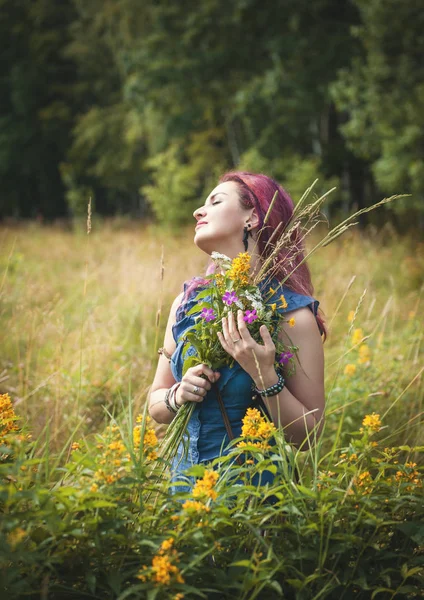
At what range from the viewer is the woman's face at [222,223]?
7.09ft

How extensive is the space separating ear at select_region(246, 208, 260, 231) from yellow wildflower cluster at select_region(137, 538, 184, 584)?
49.5 inches

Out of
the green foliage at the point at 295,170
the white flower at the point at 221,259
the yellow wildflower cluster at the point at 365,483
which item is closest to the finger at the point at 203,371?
the white flower at the point at 221,259

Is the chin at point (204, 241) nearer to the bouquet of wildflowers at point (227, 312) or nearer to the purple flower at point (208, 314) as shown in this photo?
the bouquet of wildflowers at point (227, 312)

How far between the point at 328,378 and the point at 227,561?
2.38 meters

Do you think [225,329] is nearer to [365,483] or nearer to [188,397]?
[188,397]

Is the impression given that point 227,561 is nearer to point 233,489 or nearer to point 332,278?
point 233,489

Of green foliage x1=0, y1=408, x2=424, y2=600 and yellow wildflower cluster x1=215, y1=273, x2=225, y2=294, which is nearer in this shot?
green foliage x1=0, y1=408, x2=424, y2=600

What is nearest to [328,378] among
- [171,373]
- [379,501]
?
[171,373]

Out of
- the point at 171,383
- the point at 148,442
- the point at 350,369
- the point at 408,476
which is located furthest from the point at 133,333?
the point at 408,476

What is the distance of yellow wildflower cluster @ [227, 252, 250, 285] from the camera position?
1.76 meters

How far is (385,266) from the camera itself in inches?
291

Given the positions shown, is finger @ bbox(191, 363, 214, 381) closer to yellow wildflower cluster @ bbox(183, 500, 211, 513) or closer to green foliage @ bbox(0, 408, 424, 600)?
green foliage @ bbox(0, 408, 424, 600)

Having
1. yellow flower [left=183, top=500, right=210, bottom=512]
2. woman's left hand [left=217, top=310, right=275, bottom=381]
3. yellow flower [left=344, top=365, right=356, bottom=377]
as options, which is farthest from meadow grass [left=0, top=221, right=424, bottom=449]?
yellow flower [left=183, top=500, right=210, bottom=512]

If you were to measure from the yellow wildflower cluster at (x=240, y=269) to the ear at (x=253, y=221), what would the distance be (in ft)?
1.48
